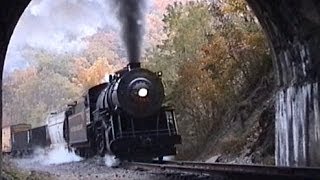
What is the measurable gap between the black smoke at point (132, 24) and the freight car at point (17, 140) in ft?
47.3

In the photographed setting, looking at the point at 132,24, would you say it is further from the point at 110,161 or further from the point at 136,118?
the point at 110,161

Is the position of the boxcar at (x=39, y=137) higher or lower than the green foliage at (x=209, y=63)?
lower

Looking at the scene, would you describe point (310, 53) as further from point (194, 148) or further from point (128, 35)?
point (194, 148)

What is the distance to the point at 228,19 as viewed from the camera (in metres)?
21.5

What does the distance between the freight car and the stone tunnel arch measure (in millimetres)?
23368

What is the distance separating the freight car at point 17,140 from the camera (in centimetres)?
3422

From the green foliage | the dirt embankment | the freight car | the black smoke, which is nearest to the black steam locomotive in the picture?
the dirt embankment

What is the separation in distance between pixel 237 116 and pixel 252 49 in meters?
2.48

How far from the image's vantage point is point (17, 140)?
3716 centimetres

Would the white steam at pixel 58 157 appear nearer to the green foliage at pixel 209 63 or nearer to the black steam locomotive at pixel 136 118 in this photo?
the green foliage at pixel 209 63

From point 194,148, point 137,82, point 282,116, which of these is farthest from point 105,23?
point 282,116

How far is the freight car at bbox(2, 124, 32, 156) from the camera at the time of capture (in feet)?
112

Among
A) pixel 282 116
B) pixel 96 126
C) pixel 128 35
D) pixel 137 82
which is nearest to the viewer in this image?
pixel 282 116

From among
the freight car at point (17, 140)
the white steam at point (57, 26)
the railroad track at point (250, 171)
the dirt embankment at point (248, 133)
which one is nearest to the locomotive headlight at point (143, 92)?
the dirt embankment at point (248, 133)
